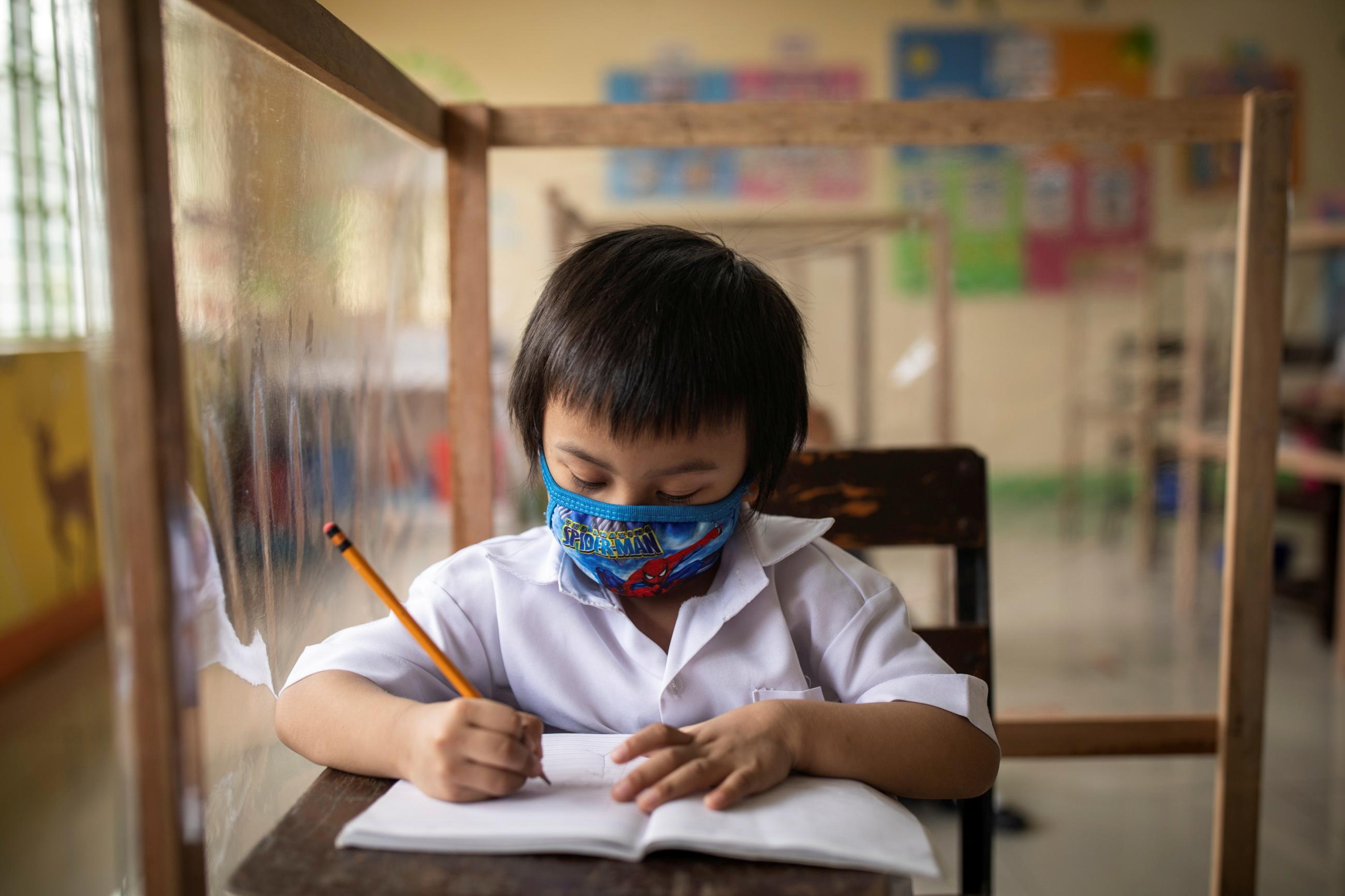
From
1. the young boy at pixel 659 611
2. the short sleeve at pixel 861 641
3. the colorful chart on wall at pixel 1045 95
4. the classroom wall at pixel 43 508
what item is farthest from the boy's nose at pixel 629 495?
the colorful chart on wall at pixel 1045 95

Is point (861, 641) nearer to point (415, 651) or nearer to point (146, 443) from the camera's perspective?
point (415, 651)

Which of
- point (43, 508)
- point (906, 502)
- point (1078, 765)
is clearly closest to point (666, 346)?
A: point (906, 502)

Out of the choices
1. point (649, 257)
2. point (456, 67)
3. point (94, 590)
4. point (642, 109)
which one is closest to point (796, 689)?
point (649, 257)

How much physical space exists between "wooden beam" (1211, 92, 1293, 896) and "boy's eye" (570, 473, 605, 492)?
0.75 metres

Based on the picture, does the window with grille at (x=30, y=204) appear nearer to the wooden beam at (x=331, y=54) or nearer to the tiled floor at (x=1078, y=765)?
the tiled floor at (x=1078, y=765)

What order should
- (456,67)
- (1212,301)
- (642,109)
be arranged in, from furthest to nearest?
1. (456,67)
2. (1212,301)
3. (642,109)

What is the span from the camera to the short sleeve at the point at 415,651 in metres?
0.68

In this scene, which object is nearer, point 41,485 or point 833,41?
point 41,485

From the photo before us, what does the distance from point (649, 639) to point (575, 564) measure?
0.08m

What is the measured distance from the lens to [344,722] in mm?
627

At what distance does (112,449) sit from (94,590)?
10.6 feet

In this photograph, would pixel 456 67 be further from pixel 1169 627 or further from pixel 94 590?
pixel 1169 627

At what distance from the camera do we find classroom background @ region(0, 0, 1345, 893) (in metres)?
0.66

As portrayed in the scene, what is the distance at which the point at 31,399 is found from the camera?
9.47ft
